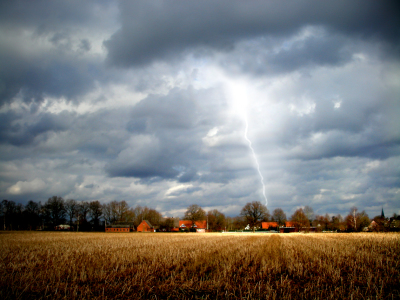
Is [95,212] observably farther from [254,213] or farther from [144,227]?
[254,213]

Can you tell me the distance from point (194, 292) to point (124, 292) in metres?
1.87

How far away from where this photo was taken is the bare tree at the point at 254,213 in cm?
11425

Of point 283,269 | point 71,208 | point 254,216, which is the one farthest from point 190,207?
point 283,269

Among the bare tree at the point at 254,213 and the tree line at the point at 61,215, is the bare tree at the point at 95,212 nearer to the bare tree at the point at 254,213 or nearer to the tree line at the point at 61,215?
the tree line at the point at 61,215

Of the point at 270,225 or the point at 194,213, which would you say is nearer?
the point at 194,213

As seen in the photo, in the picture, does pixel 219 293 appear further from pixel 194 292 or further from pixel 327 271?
pixel 327 271

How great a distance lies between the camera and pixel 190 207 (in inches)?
4786

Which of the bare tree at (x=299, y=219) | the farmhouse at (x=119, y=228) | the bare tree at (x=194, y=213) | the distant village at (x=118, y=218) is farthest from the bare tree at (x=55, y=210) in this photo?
the bare tree at (x=299, y=219)

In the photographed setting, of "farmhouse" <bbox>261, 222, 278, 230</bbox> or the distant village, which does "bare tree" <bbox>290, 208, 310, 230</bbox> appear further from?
"farmhouse" <bbox>261, 222, 278, 230</bbox>

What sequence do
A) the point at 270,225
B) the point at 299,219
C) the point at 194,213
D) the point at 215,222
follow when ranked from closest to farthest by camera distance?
the point at 299,219, the point at 194,213, the point at 215,222, the point at 270,225

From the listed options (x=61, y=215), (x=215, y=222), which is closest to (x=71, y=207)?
(x=61, y=215)

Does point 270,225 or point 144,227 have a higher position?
point 144,227

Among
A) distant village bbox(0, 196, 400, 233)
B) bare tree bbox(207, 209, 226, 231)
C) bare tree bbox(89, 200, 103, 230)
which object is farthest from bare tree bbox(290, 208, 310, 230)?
bare tree bbox(89, 200, 103, 230)

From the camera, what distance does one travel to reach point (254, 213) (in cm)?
11594
